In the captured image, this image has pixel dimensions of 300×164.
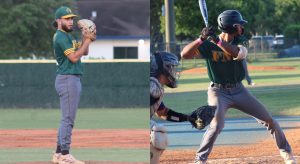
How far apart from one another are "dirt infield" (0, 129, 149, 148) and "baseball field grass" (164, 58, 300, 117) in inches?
30.7

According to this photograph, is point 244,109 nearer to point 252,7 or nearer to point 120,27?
point 252,7

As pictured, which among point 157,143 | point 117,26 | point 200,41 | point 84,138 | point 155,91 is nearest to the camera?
point 155,91

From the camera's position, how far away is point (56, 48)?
6555 millimetres

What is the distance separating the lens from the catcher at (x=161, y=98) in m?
4.74

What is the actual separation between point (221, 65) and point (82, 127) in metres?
7.07

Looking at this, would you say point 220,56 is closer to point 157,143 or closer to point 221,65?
point 221,65

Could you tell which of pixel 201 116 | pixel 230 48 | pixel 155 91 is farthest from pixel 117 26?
pixel 155 91

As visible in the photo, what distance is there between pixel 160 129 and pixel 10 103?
12064 millimetres

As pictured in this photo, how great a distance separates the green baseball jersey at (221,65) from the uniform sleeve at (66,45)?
3.71 ft

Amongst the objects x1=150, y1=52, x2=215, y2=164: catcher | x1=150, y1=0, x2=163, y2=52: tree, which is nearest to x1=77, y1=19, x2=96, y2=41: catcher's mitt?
x1=150, y1=52, x2=215, y2=164: catcher

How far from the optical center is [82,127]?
13000 mm

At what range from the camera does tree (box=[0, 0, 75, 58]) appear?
30609 millimetres

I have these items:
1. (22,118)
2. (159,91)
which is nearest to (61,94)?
(159,91)

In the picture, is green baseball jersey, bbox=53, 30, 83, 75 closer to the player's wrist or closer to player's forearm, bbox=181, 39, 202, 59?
player's forearm, bbox=181, 39, 202, 59
